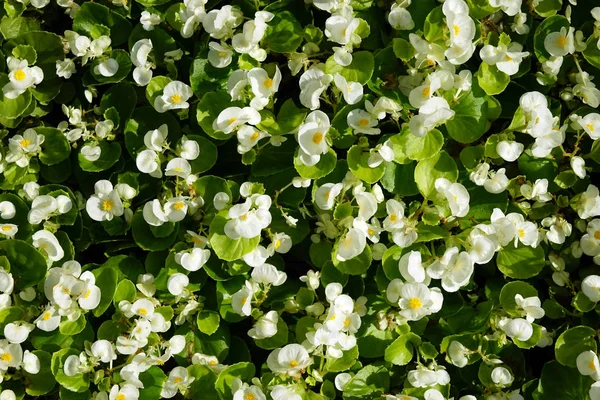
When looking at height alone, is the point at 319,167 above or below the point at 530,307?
above

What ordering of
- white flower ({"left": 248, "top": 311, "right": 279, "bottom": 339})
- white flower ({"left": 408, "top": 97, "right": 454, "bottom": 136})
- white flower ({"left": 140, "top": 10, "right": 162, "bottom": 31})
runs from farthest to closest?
1. white flower ({"left": 140, "top": 10, "right": 162, "bottom": 31})
2. white flower ({"left": 248, "top": 311, "right": 279, "bottom": 339})
3. white flower ({"left": 408, "top": 97, "right": 454, "bottom": 136})

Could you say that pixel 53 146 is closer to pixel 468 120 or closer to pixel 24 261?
pixel 24 261

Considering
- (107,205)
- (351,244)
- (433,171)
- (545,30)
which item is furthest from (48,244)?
(545,30)

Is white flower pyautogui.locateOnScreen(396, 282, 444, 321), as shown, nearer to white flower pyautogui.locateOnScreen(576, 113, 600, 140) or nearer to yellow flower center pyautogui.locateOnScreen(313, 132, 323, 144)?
yellow flower center pyautogui.locateOnScreen(313, 132, 323, 144)

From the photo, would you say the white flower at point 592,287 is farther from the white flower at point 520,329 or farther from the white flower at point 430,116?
the white flower at point 430,116

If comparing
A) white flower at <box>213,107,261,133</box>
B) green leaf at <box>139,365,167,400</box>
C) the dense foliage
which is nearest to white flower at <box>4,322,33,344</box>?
the dense foliage

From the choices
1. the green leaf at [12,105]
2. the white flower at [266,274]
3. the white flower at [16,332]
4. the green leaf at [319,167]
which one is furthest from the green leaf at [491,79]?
the white flower at [16,332]
